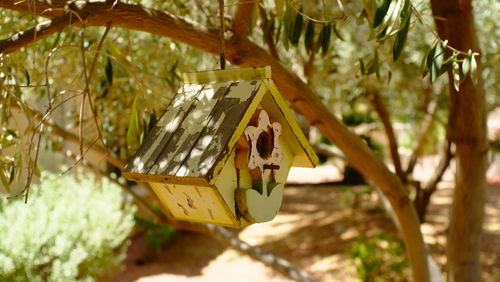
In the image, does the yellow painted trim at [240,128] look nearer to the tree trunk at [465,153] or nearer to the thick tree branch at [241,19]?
the thick tree branch at [241,19]

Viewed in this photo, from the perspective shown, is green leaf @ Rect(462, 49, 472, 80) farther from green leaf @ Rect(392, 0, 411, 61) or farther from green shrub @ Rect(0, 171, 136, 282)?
green shrub @ Rect(0, 171, 136, 282)

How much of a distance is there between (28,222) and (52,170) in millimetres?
2820

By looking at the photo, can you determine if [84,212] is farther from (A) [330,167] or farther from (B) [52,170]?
(A) [330,167]

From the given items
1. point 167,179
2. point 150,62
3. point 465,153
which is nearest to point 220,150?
point 167,179

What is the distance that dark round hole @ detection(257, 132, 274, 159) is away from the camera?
2.25 meters

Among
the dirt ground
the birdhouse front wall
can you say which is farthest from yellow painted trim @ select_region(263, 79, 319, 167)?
the dirt ground

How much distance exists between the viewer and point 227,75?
217cm

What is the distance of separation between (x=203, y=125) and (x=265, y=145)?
1.01ft

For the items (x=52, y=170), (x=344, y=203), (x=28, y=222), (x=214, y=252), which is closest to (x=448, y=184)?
(x=344, y=203)

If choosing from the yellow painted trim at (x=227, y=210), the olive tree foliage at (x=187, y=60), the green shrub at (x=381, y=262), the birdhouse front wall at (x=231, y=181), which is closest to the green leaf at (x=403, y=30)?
the olive tree foliage at (x=187, y=60)

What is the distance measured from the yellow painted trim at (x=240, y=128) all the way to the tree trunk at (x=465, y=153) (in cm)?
190

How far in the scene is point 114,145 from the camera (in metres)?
5.60

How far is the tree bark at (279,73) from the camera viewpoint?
7.94 feet

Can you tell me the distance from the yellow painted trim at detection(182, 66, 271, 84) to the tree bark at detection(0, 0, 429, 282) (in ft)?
1.39
